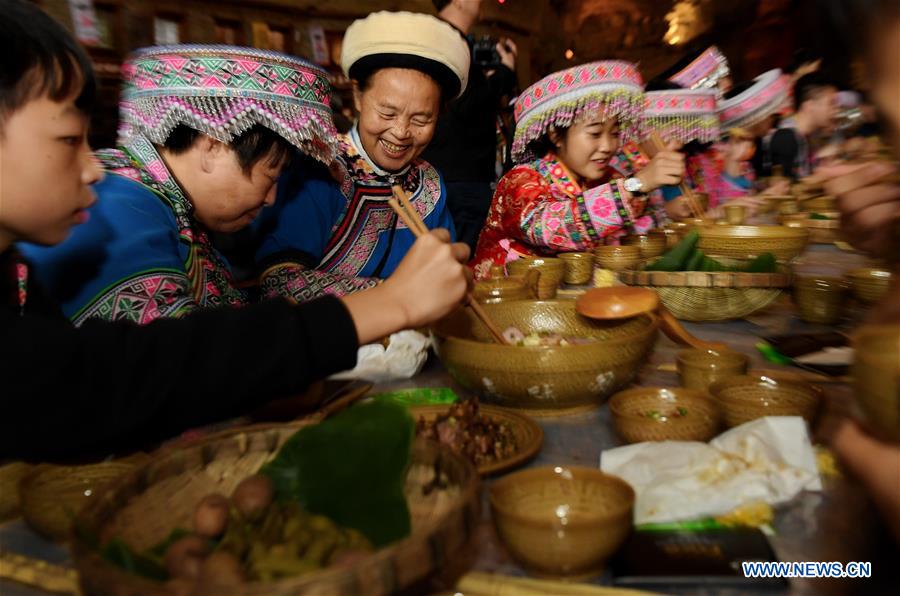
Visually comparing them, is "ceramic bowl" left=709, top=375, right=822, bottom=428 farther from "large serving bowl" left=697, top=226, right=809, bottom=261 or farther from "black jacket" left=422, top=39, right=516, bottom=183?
"black jacket" left=422, top=39, right=516, bottom=183

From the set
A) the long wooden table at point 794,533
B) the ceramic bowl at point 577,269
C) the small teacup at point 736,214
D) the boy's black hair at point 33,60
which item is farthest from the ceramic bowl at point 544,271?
the small teacup at point 736,214

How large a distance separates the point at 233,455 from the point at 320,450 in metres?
0.16

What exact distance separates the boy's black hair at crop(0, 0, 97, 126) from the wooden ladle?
112 cm

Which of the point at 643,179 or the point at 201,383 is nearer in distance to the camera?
the point at 201,383

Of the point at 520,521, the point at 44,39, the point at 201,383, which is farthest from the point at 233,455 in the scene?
the point at 44,39

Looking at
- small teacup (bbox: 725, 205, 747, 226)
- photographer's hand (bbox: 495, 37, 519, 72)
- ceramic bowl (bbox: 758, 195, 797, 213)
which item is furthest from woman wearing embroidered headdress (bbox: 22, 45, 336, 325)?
ceramic bowl (bbox: 758, 195, 797, 213)

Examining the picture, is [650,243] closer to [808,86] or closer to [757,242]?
[757,242]

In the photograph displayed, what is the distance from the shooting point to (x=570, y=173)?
3369 millimetres

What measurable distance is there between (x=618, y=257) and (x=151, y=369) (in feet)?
6.88

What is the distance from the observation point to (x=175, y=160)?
1749mm

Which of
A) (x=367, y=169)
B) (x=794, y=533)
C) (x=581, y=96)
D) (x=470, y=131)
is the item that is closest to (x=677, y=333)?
(x=794, y=533)

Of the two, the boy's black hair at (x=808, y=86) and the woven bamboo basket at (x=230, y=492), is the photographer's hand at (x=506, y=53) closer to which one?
the woven bamboo basket at (x=230, y=492)

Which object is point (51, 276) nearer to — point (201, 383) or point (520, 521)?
point (201, 383)

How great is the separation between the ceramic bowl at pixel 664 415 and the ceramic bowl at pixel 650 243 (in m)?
1.73
